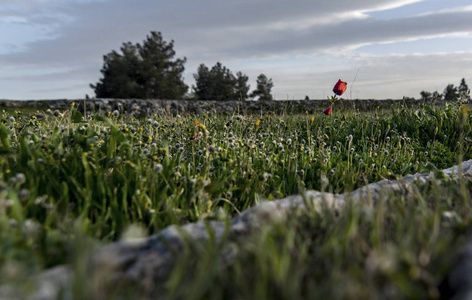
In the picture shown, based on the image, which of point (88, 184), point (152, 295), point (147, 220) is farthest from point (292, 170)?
point (152, 295)

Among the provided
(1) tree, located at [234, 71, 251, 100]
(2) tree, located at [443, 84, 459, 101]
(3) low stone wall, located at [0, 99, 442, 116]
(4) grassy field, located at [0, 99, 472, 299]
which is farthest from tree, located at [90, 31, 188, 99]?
(4) grassy field, located at [0, 99, 472, 299]

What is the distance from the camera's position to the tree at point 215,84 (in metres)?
49.6

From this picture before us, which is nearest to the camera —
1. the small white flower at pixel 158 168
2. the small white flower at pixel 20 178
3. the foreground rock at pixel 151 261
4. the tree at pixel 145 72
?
the foreground rock at pixel 151 261

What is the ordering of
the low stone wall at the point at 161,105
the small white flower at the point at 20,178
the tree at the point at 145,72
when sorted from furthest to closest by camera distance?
the tree at the point at 145,72 → the low stone wall at the point at 161,105 → the small white flower at the point at 20,178

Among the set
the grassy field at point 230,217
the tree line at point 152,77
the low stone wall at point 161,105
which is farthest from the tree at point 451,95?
the tree line at point 152,77

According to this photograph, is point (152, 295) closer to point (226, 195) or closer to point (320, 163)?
point (226, 195)

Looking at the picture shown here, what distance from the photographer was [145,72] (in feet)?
141

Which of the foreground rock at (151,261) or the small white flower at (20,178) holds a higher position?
the small white flower at (20,178)

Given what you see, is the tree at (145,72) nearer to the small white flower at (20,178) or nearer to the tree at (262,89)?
the tree at (262,89)

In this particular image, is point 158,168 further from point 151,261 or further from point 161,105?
point 161,105

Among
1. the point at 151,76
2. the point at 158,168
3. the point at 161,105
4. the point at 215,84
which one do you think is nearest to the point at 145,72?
the point at 151,76

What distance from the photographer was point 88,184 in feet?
9.62

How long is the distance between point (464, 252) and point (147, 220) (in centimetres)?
218

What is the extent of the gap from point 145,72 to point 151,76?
116 cm
